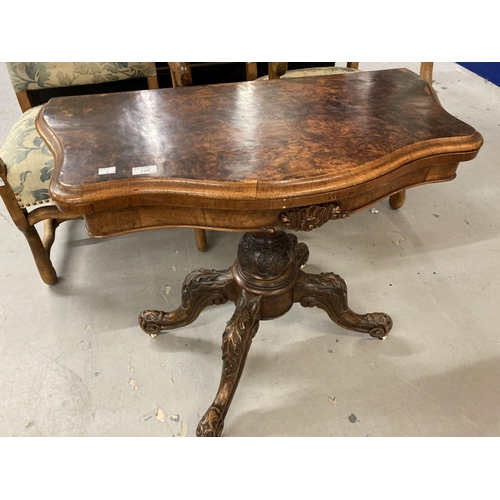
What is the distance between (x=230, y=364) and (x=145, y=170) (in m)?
0.60

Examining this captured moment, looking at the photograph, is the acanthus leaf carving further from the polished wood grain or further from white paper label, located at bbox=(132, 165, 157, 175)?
white paper label, located at bbox=(132, 165, 157, 175)

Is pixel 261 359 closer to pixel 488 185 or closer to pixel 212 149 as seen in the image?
pixel 212 149

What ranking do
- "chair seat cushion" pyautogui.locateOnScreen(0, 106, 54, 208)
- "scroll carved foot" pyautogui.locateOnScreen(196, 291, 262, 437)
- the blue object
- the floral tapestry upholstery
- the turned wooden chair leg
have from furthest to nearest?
the blue object, the floral tapestry upholstery, the turned wooden chair leg, "chair seat cushion" pyautogui.locateOnScreen(0, 106, 54, 208), "scroll carved foot" pyautogui.locateOnScreen(196, 291, 262, 437)

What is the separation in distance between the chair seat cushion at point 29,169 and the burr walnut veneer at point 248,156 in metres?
0.28

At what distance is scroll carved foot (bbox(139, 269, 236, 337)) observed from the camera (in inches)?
51.0

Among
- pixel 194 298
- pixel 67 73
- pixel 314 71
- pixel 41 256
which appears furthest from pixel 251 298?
pixel 67 73

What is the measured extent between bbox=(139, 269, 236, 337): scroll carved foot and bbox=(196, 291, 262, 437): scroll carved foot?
4.7 inches

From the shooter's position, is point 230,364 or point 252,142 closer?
point 252,142

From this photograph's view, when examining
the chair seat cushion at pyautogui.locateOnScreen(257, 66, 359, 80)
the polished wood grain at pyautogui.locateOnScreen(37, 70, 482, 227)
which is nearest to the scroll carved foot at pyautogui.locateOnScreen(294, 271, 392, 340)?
the polished wood grain at pyautogui.locateOnScreen(37, 70, 482, 227)

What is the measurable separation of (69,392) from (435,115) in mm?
1241

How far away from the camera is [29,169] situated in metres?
1.28

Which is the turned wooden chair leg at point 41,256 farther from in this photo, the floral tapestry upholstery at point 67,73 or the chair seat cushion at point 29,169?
the floral tapestry upholstery at point 67,73

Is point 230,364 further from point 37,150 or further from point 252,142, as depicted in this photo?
point 37,150

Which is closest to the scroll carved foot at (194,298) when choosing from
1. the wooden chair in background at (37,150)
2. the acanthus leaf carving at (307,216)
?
the wooden chair in background at (37,150)
